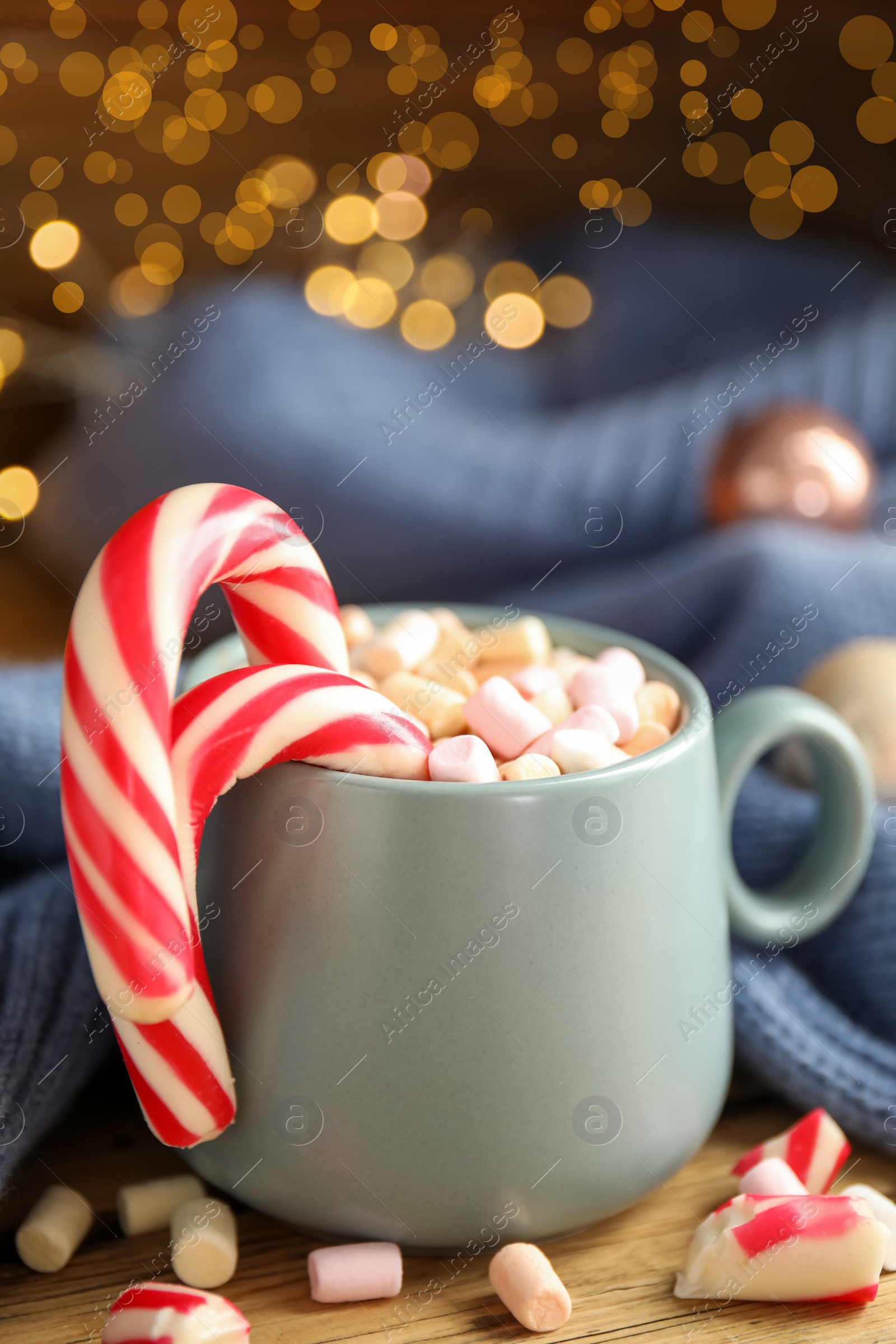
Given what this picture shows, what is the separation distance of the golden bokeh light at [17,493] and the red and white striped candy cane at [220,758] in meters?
0.96

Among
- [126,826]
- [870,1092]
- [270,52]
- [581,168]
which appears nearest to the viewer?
[126,826]

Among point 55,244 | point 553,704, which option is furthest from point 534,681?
point 55,244

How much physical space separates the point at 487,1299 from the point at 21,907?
309 millimetres

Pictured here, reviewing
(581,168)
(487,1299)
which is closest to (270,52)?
(581,168)

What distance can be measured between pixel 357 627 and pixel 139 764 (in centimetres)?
22

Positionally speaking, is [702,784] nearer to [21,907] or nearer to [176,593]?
[176,593]

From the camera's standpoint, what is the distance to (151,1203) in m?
0.54

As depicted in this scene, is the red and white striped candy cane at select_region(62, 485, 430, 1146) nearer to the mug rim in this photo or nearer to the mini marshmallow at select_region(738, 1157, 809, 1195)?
the mug rim

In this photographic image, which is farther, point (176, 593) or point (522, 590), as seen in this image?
point (522, 590)

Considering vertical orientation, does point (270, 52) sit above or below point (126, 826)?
above

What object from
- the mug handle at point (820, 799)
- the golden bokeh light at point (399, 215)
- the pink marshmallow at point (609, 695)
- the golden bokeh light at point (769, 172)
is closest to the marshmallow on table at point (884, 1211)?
the mug handle at point (820, 799)

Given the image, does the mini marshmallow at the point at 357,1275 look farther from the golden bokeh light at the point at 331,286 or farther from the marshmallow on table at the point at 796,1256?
the golden bokeh light at the point at 331,286

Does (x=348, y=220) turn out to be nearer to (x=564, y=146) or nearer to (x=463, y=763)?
(x=564, y=146)

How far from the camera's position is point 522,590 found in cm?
109
